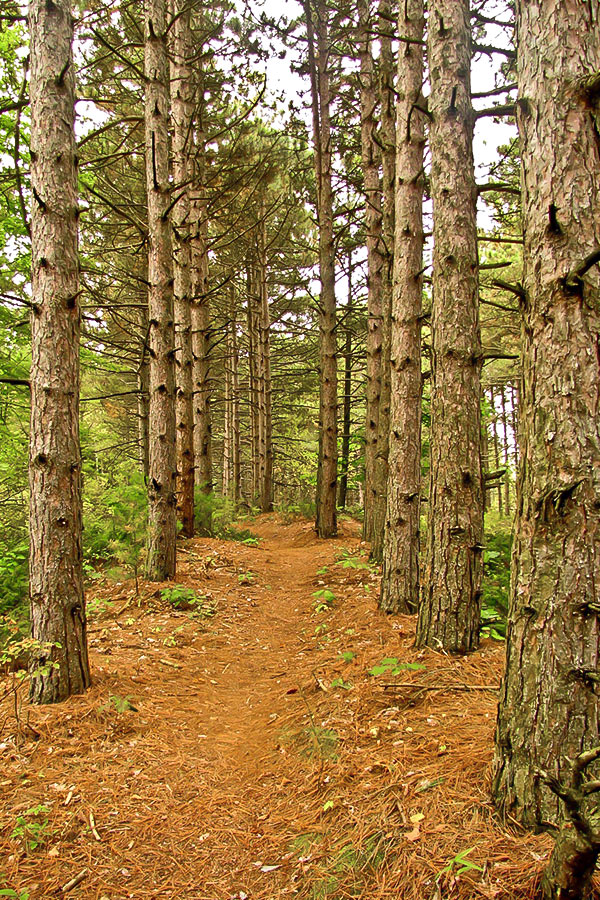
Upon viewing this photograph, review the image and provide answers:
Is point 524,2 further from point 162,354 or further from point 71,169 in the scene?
point 162,354

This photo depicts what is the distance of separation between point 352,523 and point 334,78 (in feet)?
41.4

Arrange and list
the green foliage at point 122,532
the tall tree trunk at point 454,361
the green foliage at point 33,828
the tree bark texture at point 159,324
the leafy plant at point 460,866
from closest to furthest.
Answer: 1. the leafy plant at point 460,866
2. the green foliage at point 33,828
3. the tall tree trunk at point 454,361
4. the tree bark texture at point 159,324
5. the green foliage at point 122,532

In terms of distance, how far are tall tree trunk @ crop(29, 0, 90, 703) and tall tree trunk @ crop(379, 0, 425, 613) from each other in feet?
11.1

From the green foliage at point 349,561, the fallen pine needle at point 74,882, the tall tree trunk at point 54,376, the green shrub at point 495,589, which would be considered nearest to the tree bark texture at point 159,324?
the green foliage at point 349,561

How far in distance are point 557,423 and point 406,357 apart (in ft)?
12.5

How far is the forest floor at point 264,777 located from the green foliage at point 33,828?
0.01 meters

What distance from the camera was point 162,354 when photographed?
24.7 feet

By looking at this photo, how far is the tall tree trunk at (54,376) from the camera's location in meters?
4.07

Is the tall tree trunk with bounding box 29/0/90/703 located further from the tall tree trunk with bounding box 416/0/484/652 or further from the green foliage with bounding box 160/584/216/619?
the tall tree trunk with bounding box 416/0/484/652

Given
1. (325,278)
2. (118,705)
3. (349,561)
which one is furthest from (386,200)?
(118,705)

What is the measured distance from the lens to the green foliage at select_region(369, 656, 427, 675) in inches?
160

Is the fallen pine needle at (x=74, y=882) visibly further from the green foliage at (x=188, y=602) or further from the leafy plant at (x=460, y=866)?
the green foliage at (x=188, y=602)

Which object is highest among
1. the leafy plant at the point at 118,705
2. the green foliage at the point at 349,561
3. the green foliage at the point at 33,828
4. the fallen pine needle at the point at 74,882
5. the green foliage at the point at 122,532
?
the green foliage at the point at 122,532

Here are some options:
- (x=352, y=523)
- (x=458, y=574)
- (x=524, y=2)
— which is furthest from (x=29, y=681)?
(x=352, y=523)
